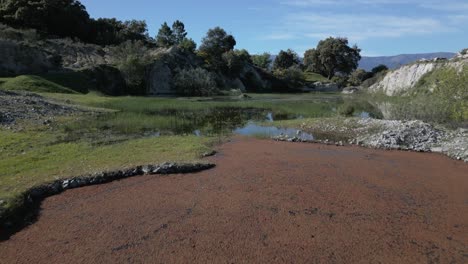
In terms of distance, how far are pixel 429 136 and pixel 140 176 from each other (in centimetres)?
1854

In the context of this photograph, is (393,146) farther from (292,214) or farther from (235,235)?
(235,235)

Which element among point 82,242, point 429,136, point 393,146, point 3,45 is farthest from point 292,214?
point 3,45

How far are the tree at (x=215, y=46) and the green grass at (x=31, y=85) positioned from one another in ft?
193

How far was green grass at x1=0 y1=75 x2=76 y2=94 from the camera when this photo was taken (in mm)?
50469

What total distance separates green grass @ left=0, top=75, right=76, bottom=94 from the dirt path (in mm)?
42726

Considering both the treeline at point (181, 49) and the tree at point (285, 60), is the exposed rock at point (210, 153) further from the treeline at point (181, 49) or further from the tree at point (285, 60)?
the tree at point (285, 60)

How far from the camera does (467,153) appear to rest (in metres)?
20.7

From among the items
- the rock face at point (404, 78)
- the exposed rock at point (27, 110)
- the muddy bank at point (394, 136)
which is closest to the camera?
the muddy bank at point (394, 136)

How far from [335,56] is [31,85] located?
118080 mm

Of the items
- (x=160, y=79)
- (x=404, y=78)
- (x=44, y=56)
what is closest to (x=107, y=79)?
(x=44, y=56)

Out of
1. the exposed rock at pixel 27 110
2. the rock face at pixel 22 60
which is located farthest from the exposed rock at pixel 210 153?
the rock face at pixel 22 60

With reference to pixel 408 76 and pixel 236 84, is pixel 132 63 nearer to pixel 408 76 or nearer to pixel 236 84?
pixel 236 84

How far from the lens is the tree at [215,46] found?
115562 mm

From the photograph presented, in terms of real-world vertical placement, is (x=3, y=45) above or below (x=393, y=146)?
above
